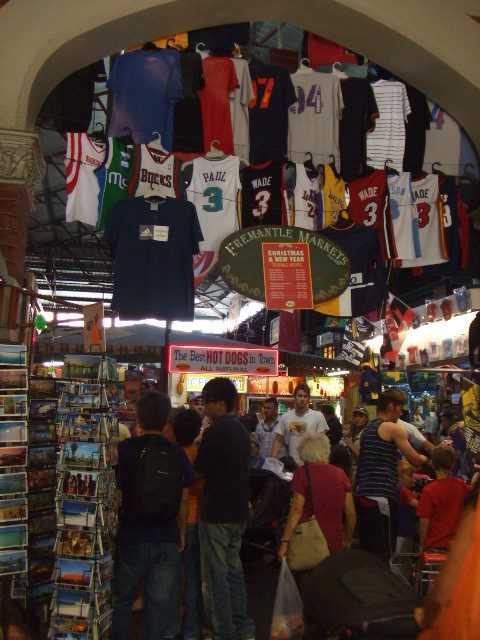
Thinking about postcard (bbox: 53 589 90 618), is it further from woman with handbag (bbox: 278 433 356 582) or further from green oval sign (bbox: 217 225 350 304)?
green oval sign (bbox: 217 225 350 304)

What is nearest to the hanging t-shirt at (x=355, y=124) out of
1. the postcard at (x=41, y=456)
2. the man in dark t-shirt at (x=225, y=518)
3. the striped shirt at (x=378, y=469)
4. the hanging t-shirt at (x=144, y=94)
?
the hanging t-shirt at (x=144, y=94)

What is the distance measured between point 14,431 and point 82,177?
10.9ft

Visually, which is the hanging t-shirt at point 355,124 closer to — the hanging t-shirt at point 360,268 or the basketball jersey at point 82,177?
the hanging t-shirt at point 360,268

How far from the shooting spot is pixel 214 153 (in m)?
7.28

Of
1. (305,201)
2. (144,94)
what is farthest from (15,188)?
(305,201)

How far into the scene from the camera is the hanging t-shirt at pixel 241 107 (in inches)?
295

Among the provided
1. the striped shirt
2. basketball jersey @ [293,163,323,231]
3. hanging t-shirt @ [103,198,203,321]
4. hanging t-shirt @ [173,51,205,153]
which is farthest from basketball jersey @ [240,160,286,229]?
the striped shirt

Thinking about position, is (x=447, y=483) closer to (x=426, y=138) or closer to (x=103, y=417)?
(x=103, y=417)

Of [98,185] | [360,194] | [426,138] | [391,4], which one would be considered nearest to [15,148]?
[98,185]

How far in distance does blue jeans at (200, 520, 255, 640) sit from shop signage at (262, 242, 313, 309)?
2675 mm

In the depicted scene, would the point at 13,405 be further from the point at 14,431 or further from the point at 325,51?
the point at 325,51

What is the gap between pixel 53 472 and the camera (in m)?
4.86

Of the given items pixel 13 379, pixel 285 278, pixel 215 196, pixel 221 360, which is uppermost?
pixel 215 196

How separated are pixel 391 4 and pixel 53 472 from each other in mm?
6213
